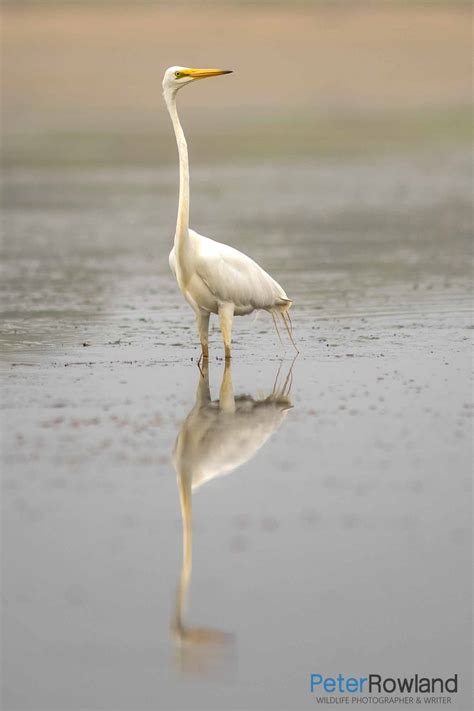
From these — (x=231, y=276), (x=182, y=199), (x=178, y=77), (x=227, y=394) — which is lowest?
(x=227, y=394)

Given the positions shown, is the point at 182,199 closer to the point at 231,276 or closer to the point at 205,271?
the point at 205,271

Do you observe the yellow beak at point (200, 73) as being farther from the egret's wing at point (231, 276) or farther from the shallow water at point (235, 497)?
the shallow water at point (235, 497)

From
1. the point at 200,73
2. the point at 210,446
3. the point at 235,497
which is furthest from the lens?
the point at 200,73

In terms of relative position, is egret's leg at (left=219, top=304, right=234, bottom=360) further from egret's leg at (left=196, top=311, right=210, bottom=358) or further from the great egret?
egret's leg at (left=196, top=311, right=210, bottom=358)

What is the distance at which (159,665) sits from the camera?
6.60 metres

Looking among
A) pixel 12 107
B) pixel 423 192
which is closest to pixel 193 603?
pixel 423 192

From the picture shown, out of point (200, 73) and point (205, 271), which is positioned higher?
point (200, 73)

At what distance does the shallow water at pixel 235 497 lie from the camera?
6.63 meters

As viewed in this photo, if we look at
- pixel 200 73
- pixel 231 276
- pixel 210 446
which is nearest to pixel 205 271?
pixel 231 276

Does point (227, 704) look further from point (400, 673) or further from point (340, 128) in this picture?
point (340, 128)

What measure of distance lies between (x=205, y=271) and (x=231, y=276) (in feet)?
0.79

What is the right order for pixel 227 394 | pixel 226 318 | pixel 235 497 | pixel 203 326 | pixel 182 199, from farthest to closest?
1. pixel 203 326
2. pixel 226 318
3. pixel 182 199
4. pixel 227 394
5. pixel 235 497

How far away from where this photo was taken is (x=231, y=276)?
1248 centimetres

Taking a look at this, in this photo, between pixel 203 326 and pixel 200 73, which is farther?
pixel 203 326
